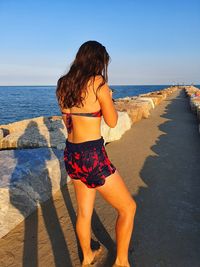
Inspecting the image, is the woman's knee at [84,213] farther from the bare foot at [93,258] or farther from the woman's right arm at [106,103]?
the woman's right arm at [106,103]

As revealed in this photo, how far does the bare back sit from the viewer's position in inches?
90.8

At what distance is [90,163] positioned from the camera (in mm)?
2395

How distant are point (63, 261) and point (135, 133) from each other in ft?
23.6

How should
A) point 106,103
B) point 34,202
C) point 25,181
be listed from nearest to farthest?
point 106,103
point 25,181
point 34,202

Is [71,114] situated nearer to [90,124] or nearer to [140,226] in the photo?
[90,124]

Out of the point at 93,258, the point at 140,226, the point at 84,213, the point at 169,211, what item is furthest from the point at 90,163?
the point at 169,211

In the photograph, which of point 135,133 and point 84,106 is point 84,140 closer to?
point 84,106

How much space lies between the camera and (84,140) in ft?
7.91

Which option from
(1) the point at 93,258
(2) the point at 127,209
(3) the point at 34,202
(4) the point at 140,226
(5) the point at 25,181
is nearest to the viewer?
(2) the point at 127,209

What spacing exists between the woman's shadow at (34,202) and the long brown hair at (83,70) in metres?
1.73

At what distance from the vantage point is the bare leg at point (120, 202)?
2.48m

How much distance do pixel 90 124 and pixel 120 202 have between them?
758 mm

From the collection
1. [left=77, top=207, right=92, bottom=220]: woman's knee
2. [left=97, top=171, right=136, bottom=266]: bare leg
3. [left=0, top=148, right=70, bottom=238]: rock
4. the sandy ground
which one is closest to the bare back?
[left=97, top=171, right=136, bottom=266]: bare leg

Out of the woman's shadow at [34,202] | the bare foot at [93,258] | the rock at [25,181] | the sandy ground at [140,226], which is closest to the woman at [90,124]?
the bare foot at [93,258]
